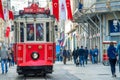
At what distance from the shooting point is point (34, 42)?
26.2m

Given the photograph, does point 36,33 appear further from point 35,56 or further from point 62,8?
point 62,8

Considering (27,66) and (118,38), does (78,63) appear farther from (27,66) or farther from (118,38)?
(27,66)

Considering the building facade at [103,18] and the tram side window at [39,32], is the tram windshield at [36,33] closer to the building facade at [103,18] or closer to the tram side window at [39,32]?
the tram side window at [39,32]

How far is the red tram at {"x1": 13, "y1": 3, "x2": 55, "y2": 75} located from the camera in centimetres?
2619

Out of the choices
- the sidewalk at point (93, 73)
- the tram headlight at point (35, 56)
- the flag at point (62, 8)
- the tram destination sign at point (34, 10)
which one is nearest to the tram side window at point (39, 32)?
the tram headlight at point (35, 56)

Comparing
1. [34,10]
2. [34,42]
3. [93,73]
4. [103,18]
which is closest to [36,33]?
[34,42]

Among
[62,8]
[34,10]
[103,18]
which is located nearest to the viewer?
[34,10]

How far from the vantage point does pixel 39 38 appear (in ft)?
86.1

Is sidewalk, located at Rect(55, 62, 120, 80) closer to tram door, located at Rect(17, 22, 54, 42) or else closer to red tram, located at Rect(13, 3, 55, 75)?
red tram, located at Rect(13, 3, 55, 75)

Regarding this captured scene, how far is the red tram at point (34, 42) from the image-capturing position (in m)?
26.2

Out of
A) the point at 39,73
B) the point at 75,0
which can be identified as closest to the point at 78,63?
the point at 39,73

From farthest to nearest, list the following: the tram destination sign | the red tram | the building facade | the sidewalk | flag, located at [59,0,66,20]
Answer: the building facade
flag, located at [59,0,66,20]
the tram destination sign
the red tram
the sidewalk

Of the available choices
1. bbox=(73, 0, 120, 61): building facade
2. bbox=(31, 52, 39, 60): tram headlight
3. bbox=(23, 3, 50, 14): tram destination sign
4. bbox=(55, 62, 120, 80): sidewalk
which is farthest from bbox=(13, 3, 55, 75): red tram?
bbox=(73, 0, 120, 61): building facade

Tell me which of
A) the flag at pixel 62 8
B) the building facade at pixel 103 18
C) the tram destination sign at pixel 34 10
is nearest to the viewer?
the tram destination sign at pixel 34 10
